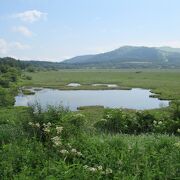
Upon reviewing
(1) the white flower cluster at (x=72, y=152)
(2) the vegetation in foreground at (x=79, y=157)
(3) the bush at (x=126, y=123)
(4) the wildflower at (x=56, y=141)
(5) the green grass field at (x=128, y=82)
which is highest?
(4) the wildflower at (x=56, y=141)

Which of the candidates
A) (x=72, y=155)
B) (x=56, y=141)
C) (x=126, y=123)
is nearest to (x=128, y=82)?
(x=126, y=123)

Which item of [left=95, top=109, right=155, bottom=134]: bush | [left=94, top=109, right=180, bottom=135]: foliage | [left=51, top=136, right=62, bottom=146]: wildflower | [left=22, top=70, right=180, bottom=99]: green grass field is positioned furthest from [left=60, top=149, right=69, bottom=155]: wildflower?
[left=22, top=70, right=180, bottom=99]: green grass field

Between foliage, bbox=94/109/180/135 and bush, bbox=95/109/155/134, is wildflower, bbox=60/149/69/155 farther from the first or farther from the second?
bush, bbox=95/109/155/134

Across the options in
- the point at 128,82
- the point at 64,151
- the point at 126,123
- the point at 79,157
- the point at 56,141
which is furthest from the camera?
the point at 128,82

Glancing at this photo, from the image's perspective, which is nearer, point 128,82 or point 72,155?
point 72,155

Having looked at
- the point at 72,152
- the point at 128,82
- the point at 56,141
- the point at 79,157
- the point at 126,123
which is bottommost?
the point at 128,82

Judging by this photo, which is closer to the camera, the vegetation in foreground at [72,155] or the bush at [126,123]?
the vegetation in foreground at [72,155]

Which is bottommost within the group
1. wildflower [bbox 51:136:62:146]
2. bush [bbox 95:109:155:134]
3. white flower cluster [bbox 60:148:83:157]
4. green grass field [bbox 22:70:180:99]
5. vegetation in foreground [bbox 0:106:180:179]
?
green grass field [bbox 22:70:180:99]

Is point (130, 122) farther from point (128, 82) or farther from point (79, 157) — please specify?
point (128, 82)

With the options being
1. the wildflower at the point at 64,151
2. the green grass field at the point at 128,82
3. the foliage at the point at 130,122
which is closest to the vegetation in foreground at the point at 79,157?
the wildflower at the point at 64,151

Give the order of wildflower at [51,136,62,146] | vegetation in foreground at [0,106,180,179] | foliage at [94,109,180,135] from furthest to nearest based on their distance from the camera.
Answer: foliage at [94,109,180,135] < wildflower at [51,136,62,146] < vegetation in foreground at [0,106,180,179]

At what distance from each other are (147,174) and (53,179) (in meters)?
2.14

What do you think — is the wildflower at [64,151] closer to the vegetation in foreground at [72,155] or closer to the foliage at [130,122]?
the vegetation in foreground at [72,155]

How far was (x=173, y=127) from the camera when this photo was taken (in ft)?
59.6
